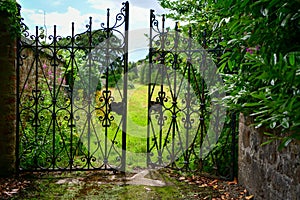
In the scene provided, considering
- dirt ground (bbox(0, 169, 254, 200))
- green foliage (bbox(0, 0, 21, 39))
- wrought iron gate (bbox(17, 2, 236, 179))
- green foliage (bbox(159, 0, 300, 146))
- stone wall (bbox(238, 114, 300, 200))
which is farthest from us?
wrought iron gate (bbox(17, 2, 236, 179))

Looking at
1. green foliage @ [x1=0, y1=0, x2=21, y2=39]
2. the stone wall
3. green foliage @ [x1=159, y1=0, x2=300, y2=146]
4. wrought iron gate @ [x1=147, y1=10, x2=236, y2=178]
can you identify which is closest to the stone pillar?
green foliage @ [x1=0, y1=0, x2=21, y2=39]

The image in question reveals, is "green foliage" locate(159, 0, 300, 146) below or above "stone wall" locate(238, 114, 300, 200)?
above

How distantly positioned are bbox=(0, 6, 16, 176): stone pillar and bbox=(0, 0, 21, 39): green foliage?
2 cm

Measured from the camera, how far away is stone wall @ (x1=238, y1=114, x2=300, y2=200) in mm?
2416

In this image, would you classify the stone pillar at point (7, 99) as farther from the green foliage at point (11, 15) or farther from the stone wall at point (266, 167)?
the stone wall at point (266, 167)

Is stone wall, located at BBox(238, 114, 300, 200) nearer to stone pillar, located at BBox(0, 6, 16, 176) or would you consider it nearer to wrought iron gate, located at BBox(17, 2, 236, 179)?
wrought iron gate, located at BBox(17, 2, 236, 179)

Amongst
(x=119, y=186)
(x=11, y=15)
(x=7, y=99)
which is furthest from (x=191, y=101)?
(x=11, y=15)

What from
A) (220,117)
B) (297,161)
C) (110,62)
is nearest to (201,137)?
(220,117)

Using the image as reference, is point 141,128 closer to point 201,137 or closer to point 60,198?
point 201,137

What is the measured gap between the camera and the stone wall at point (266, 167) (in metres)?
2.42

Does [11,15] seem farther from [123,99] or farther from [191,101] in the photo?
[191,101]

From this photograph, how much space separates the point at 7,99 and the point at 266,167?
3004 mm

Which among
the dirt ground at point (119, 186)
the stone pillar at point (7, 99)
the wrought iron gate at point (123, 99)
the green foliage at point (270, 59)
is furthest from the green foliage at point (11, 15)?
the green foliage at point (270, 59)

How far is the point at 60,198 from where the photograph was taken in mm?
3385
